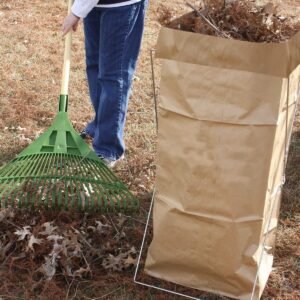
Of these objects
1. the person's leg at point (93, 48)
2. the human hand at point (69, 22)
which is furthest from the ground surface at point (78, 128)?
the human hand at point (69, 22)

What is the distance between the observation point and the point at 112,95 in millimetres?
3180

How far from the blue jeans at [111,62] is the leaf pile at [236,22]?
0.91m

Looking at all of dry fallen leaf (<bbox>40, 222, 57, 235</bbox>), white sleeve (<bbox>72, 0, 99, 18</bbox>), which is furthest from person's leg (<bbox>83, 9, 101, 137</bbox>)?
dry fallen leaf (<bbox>40, 222, 57, 235</bbox>)

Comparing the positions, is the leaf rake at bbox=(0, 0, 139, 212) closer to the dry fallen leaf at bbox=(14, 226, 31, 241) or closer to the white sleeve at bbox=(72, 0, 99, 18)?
the dry fallen leaf at bbox=(14, 226, 31, 241)

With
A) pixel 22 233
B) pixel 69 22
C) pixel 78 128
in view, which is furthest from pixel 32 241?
pixel 78 128

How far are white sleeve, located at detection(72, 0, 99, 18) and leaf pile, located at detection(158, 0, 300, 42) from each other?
0.77 meters

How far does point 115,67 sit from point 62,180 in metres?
0.76

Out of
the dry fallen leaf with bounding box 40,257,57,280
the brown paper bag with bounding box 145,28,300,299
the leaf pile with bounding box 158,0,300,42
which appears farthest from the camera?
the dry fallen leaf with bounding box 40,257,57,280

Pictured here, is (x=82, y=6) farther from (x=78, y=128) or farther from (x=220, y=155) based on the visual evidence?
(x=78, y=128)

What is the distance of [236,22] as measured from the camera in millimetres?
2068

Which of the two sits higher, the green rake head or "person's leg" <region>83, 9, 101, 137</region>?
"person's leg" <region>83, 9, 101, 137</region>

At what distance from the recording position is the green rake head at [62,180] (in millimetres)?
2635

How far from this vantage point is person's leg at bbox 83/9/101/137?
313 centimetres

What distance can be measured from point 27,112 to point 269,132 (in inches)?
97.6
